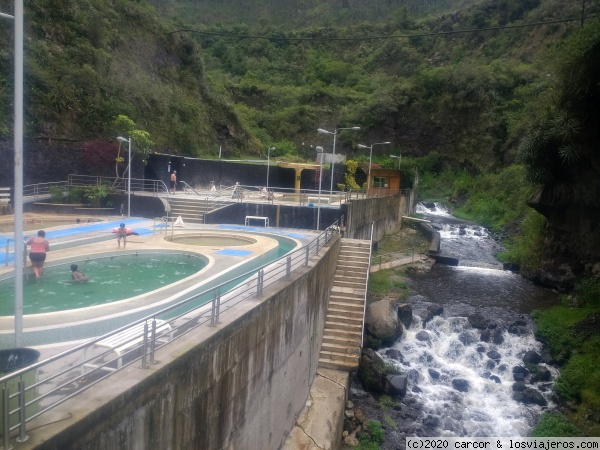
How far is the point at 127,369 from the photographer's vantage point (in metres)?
5.86

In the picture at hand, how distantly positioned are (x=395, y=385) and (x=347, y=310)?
10.2 ft

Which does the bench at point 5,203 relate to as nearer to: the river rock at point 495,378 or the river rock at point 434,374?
the river rock at point 434,374

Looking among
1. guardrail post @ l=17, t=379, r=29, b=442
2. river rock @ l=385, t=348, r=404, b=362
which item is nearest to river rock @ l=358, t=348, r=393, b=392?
river rock @ l=385, t=348, r=404, b=362

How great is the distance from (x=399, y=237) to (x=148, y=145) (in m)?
18.7

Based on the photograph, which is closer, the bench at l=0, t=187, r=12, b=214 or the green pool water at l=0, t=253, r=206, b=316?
the green pool water at l=0, t=253, r=206, b=316

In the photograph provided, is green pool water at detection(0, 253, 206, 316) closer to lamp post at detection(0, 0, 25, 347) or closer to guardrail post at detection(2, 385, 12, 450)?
lamp post at detection(0, 0, 25, 347)

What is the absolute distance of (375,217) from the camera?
30609mm

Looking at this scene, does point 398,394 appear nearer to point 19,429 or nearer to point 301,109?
point 19,429

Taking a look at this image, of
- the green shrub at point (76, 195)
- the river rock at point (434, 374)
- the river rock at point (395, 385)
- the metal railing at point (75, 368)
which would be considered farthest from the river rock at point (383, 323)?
the green shrub at point (76, 195)

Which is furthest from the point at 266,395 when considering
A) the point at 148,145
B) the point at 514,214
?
the point at 514,214

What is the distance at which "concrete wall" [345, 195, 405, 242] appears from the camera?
79.7 feet

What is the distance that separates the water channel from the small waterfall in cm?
3

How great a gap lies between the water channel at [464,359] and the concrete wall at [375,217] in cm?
403

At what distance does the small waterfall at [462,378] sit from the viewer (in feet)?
46.3
